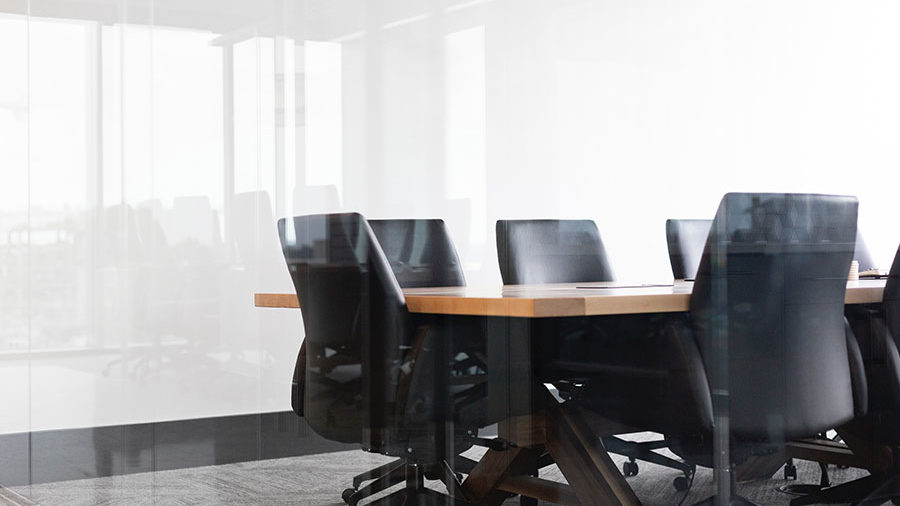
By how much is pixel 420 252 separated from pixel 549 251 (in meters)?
0.61

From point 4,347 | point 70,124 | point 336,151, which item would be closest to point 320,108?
point 336,151

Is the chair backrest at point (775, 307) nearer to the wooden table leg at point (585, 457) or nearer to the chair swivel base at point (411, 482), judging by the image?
the wooden table leg at point (585, 457)

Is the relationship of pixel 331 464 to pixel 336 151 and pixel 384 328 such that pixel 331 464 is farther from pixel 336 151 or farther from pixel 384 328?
pixel 336 151

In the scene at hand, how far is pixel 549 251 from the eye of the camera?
3922mm

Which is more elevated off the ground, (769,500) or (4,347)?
(4,347)

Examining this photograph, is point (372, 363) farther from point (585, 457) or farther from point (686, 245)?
point (686, 245)

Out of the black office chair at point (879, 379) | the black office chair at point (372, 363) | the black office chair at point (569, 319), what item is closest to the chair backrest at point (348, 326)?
the black office chair at point (372, 363)

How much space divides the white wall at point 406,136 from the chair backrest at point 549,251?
0.18ft

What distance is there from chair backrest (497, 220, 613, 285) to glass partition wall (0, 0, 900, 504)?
0.05m

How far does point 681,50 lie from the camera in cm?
335

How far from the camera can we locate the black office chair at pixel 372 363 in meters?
3.21

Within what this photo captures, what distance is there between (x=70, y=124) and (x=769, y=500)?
2.98m

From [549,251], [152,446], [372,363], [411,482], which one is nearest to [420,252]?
[372,363]

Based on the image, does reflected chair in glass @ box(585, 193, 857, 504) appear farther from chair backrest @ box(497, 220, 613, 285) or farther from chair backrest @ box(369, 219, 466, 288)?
chair backrest @ box(369, 219, 466, 288)
